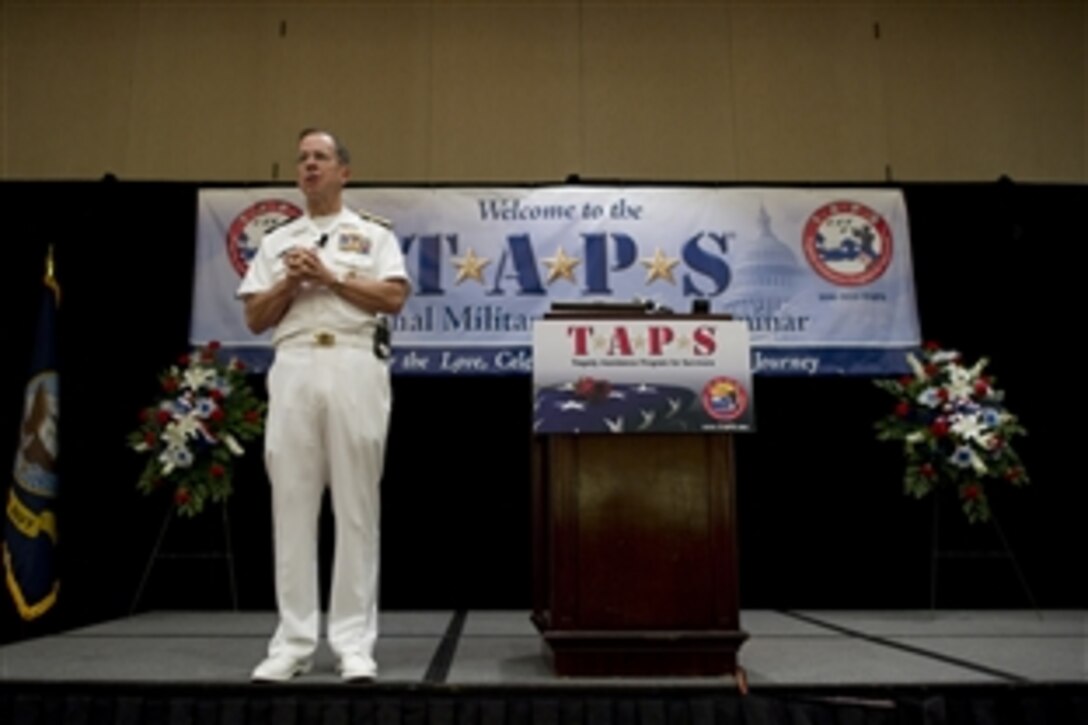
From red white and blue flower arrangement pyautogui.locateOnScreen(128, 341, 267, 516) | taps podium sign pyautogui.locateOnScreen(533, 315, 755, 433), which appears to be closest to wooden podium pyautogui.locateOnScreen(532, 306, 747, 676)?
taps podium sign pyautogui.locateOnScreen(533, 315, 755, 433)

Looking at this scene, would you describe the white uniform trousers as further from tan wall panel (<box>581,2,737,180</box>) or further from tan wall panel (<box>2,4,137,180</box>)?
tan wall panel (<box>2,4,137,180</box>)

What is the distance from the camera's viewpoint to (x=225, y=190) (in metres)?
4.48

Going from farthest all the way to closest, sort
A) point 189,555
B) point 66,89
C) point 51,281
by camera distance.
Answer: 1. point 66,89
2. point 51,281
3. point 189,555

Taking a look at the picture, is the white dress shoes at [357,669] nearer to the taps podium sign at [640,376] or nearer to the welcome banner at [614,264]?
the taps podium sign at [640,376]

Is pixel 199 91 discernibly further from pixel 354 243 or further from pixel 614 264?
pixel 354 243

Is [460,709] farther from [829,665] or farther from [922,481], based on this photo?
[922,481]

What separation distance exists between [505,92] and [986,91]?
2836mm

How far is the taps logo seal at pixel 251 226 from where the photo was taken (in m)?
4.41

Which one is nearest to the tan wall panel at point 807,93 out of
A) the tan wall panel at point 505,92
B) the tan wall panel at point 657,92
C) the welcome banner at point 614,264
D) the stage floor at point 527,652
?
the tan wall panel at point 657,92

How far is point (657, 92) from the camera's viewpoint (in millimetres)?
5086

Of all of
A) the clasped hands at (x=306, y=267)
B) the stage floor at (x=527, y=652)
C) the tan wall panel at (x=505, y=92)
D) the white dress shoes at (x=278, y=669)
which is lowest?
the stage floor at (x=527, y=652)

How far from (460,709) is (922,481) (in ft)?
8.77

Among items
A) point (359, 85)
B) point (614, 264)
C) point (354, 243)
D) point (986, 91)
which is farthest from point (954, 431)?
point (359, 85)

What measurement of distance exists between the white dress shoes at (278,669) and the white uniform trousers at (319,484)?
0.10 ft
